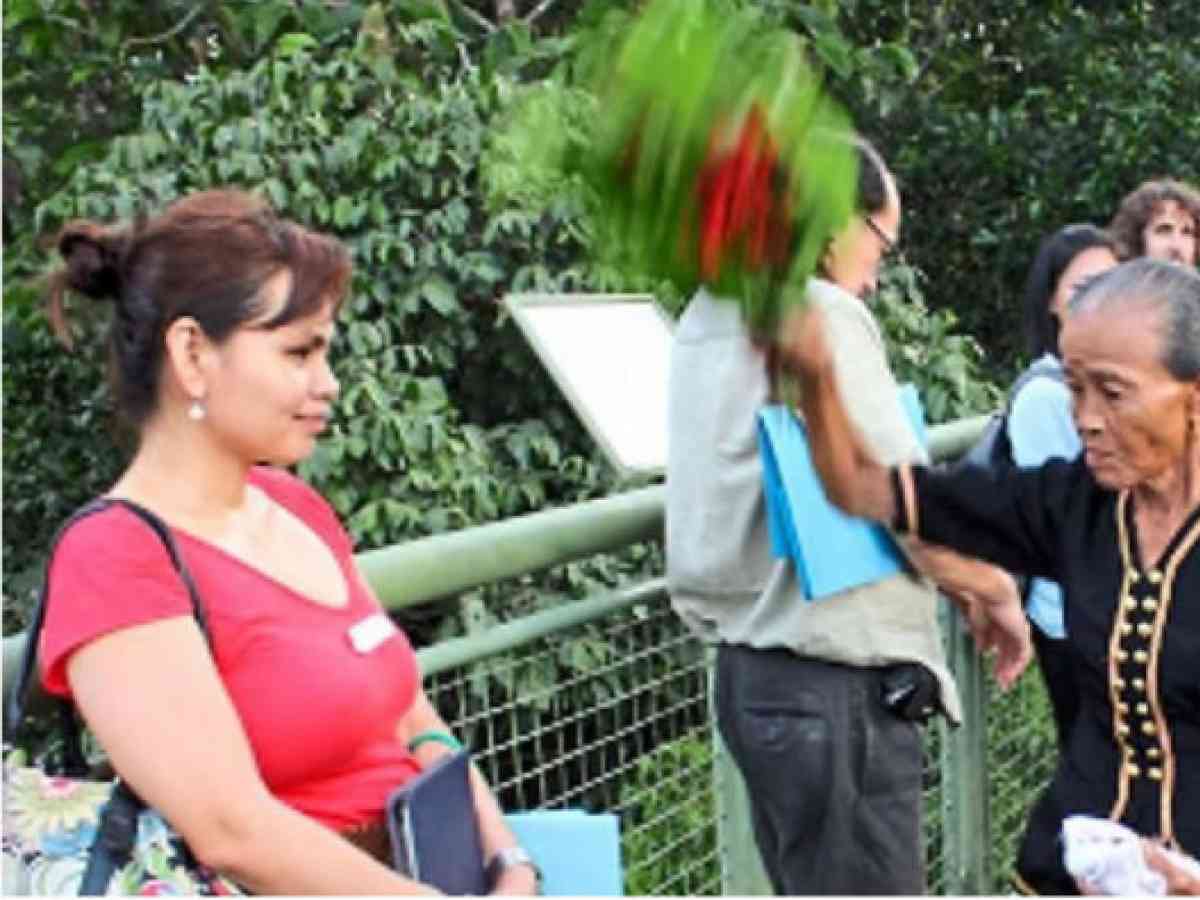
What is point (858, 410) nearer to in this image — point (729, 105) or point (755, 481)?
point (755, 481)

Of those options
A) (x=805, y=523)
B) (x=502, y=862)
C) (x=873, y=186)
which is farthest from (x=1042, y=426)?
(x=502, y=862)

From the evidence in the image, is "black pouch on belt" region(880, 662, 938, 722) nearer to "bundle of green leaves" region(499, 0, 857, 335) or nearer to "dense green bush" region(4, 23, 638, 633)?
"bundle of green leaves" region(499, 0, 857, 335)

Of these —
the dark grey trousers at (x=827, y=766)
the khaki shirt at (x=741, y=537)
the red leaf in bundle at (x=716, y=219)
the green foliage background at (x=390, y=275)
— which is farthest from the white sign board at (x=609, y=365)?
the red leaf in bundle at (x=716, y=219)

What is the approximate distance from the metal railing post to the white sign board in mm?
1195

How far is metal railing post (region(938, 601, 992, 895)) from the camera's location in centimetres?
466

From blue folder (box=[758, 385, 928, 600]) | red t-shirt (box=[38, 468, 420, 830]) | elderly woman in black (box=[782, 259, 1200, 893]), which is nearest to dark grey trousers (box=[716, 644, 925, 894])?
blue folder (box=[758, 385, 928, 600])

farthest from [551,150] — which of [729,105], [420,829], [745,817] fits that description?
[745,817]

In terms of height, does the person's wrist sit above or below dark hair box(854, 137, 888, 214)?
below

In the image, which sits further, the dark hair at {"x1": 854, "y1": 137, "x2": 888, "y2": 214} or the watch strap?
the dark hair at {"x1": 854, "y1": 137, "x2": 888, "y2": 214}

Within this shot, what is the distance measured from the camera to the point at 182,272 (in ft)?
7.54

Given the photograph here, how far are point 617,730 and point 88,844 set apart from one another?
1.67 meters

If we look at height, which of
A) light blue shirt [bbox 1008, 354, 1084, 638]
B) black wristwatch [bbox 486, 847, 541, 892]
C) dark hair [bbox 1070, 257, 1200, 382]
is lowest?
black wristwatch [bbox 486, 847, 541, 892]

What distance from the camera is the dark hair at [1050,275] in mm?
4434

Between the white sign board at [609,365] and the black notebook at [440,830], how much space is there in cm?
120
